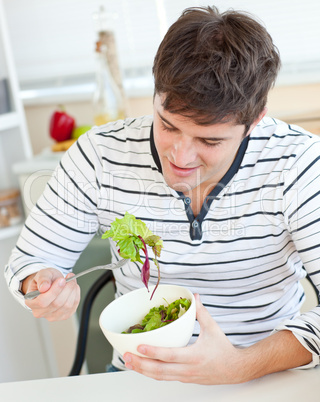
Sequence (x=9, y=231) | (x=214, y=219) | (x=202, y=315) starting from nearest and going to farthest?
(x=202, y=315), (x=214, y=219), (x=9, y=231)

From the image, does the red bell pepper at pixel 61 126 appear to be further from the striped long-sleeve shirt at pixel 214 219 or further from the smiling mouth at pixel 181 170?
the smiling mouth at pixel 181 170

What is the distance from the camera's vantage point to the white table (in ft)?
2.59

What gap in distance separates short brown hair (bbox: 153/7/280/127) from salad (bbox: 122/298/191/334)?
293 mm

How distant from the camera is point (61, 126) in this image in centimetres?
186

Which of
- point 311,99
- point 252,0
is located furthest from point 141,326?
point 252,0

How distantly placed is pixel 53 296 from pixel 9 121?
1042mm

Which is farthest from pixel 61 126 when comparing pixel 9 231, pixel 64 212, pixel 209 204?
pixel 209 204

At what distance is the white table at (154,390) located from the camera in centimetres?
79

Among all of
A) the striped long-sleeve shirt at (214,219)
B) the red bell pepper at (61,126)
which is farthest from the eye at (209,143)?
the red bell pepper at (61,126)

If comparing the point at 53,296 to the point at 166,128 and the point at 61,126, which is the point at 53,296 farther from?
the point at 61,126

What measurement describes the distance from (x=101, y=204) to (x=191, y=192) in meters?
0.20

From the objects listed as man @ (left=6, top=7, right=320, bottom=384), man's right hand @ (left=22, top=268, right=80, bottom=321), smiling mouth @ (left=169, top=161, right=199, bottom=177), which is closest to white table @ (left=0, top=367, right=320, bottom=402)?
man @ (left=6, top=7, right=320, bottom=384)

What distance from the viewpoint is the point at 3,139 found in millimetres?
1919

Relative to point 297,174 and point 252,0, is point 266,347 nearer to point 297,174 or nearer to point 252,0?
point 297,174
